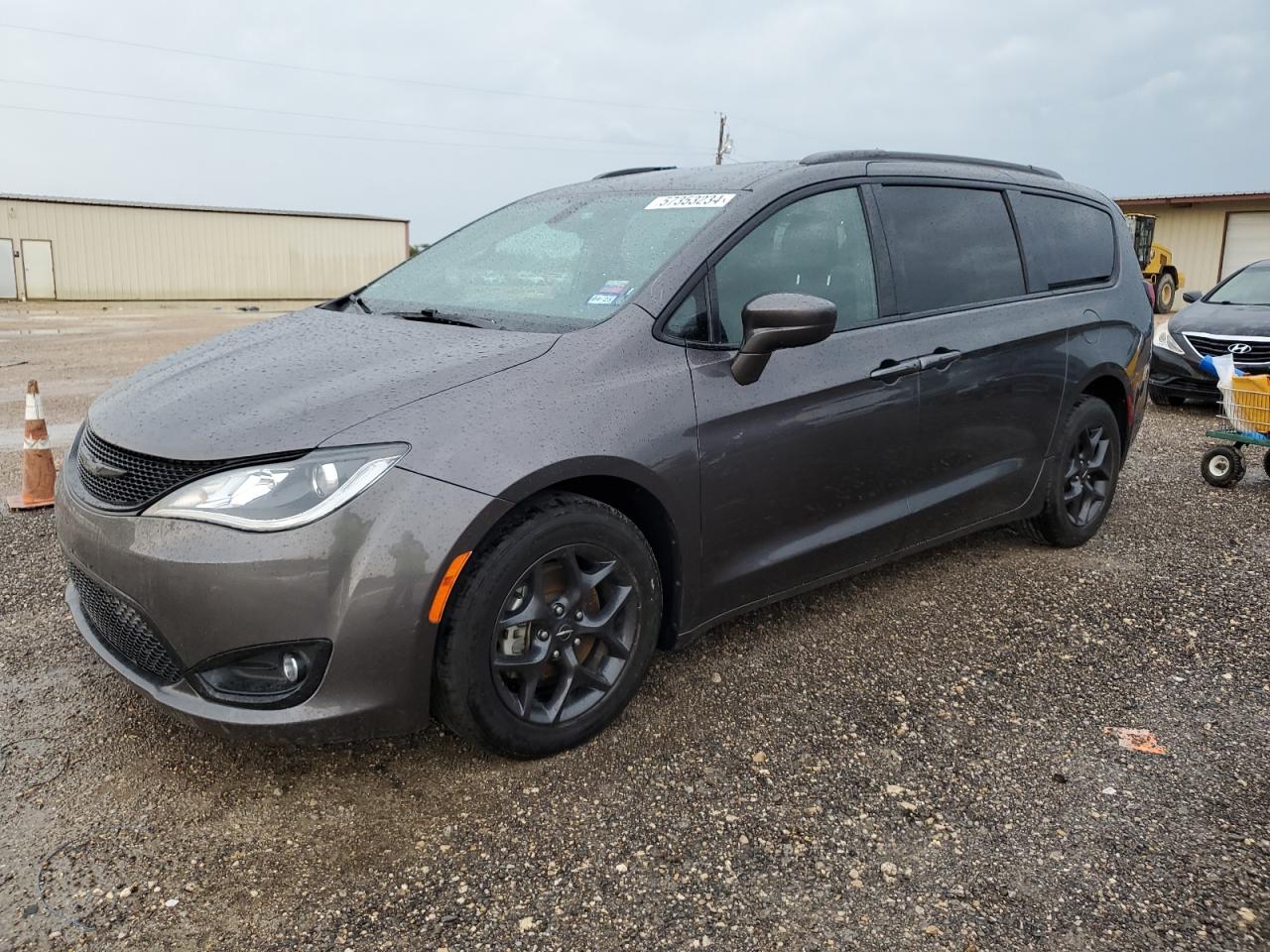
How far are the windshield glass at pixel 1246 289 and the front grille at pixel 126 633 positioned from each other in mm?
10174

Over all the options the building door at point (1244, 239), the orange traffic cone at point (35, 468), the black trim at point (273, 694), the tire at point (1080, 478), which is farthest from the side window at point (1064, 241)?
the building door at point (1244, 239)

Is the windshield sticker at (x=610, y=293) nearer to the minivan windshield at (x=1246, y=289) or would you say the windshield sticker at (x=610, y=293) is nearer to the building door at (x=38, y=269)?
the minivan windshield at (x=1246, y=289)

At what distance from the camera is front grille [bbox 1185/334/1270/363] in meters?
8.66

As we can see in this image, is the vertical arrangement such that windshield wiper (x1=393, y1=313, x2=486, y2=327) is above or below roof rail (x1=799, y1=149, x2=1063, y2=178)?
below

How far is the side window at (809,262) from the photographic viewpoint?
3.16m

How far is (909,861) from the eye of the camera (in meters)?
2.39

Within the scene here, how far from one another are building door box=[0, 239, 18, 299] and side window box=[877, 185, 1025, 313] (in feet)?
118

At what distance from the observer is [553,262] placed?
3.41 meters

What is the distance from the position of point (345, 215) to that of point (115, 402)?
4027 cm

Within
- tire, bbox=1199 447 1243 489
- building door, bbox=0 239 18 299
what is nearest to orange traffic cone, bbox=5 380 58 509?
tire, bbox=1199 447 1243 489

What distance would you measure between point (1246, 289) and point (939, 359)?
312 inches

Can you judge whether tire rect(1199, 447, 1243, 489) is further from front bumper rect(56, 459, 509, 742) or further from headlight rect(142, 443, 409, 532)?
headlight rect(142, 443, 409, 532)

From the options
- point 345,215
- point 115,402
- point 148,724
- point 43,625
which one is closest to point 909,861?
point 148,724

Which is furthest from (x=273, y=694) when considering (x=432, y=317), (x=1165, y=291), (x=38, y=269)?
(x=38, y=269)
